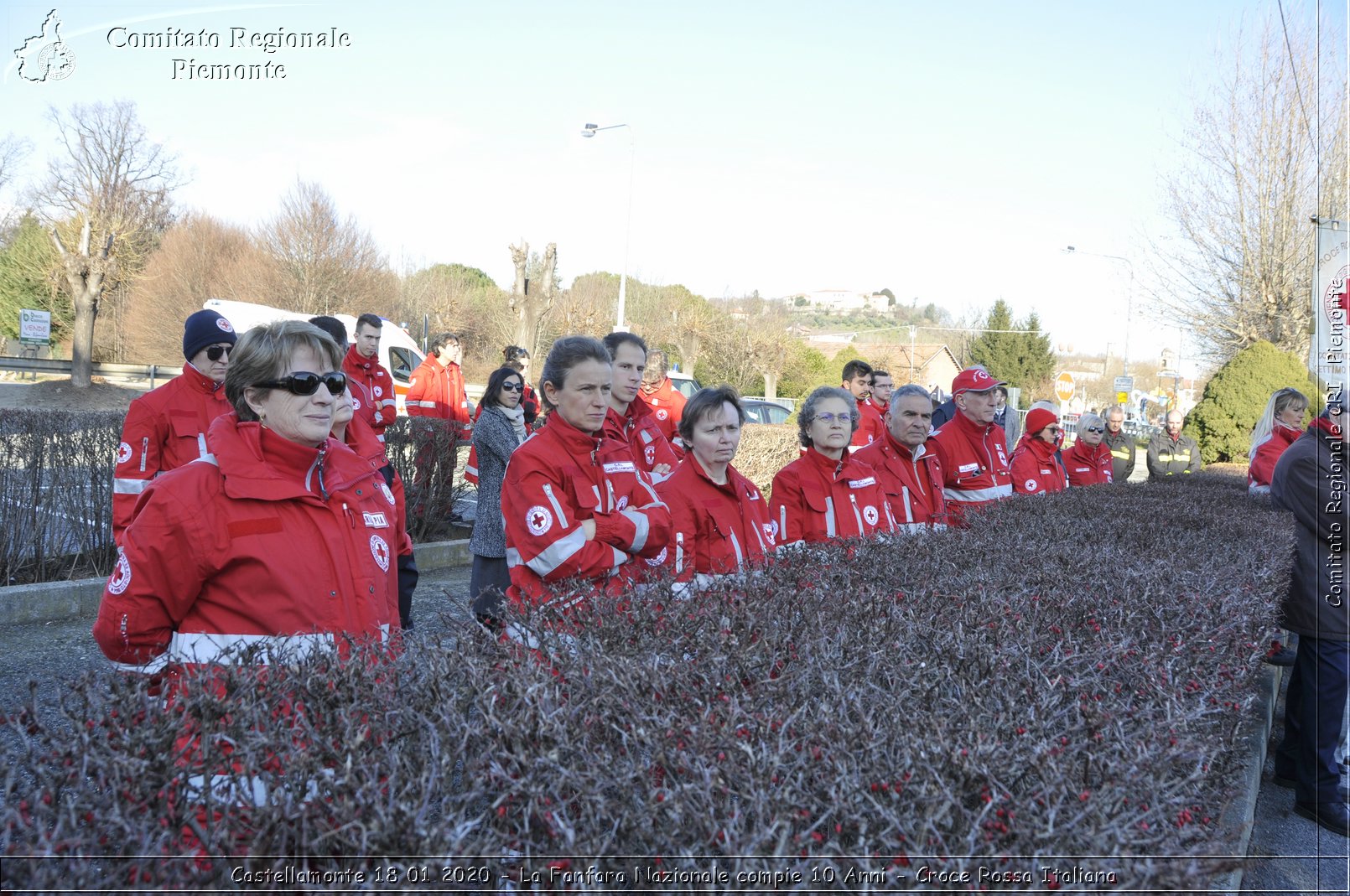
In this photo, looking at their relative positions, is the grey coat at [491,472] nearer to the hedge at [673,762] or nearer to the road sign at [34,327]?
the hedge at [673,762]

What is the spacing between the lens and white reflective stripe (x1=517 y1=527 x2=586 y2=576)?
11.0 feet

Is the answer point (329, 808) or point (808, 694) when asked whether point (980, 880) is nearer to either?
point (808, 694)

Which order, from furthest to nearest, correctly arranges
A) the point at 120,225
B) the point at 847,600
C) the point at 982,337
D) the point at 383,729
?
the point at 982,337
the point at 120,225
the point at 847,600
the point at 383,729

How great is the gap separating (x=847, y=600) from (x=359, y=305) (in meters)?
44.9

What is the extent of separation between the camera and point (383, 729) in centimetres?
181

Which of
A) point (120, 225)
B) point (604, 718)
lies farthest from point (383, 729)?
point (120, 225)

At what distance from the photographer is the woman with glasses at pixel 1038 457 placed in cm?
902

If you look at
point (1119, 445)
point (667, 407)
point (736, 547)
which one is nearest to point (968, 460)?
point (667, 407)

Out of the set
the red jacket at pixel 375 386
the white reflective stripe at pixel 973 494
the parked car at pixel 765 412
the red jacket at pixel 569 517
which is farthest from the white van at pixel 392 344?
the red jacket at pixel 569 517

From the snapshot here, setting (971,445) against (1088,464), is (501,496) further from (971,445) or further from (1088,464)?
(1088,464)

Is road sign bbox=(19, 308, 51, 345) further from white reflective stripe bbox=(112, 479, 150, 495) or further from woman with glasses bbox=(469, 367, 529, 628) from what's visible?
white reflective stripe bbox=(112, 479, 150, 495)

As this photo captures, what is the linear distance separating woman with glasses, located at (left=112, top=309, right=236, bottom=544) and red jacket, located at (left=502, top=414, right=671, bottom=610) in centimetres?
186

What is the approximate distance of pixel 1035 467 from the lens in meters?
9.17

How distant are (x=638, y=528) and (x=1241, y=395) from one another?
662 inches
